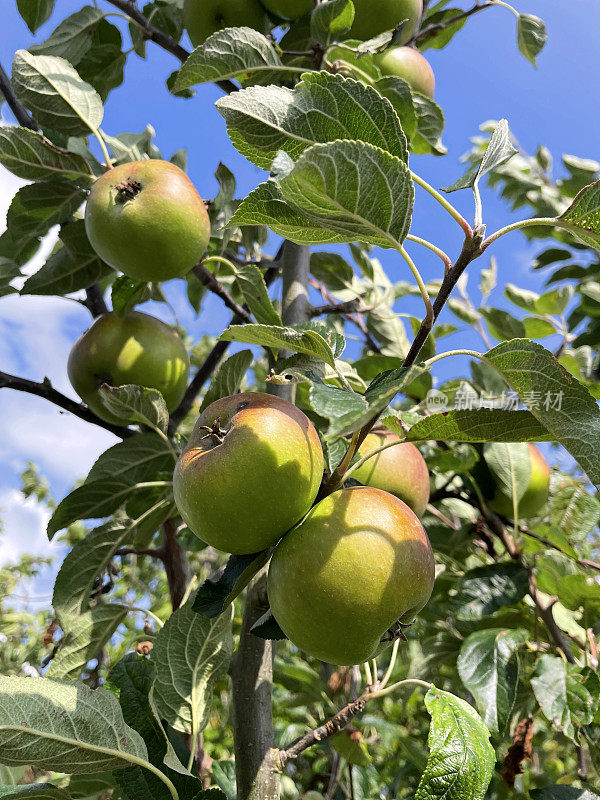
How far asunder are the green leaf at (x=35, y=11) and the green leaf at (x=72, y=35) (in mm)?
183

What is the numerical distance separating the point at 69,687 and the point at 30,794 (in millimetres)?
138

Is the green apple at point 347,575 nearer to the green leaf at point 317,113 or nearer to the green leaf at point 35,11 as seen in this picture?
the green leaf at point 317,113

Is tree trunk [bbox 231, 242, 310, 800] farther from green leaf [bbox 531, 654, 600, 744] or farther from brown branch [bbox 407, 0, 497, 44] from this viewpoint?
brown branch [bbox 407, 0, 497, 44]

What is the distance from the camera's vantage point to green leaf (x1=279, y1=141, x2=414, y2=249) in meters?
0.60

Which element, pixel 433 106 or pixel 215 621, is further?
pixel 433 106

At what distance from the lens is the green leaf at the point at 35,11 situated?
1698 millimetres

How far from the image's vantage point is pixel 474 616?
144cm

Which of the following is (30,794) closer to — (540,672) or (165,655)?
(165,655)

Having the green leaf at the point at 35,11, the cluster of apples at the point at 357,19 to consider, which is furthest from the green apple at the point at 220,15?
the green leaf at the point at 35,11

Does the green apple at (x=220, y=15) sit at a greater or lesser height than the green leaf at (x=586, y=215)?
greater

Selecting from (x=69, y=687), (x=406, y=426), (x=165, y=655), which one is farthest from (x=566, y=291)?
(x=69, y=687)

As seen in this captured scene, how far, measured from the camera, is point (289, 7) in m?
1.46

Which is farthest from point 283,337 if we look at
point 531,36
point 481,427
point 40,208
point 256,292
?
point 531,36

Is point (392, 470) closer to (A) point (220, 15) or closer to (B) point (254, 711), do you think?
(B) point (254, 711)
